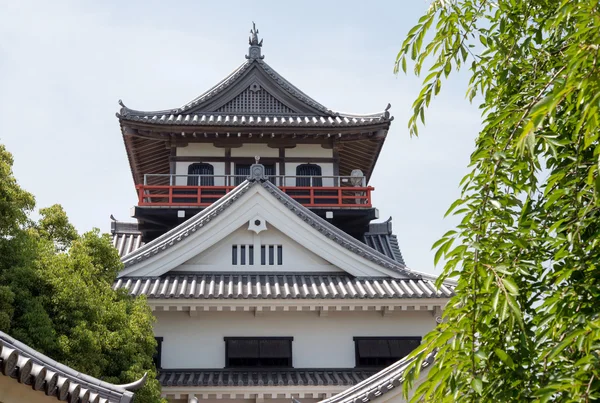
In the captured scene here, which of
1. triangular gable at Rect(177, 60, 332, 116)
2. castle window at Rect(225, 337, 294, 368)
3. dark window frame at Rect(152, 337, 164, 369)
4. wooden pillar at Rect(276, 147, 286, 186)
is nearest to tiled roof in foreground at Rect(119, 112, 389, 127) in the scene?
triangular gable at Rect(177, 60, 332, 116)

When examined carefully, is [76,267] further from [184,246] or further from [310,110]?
[310,110]

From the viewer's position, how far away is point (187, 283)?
15.2 meters

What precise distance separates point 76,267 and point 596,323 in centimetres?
913

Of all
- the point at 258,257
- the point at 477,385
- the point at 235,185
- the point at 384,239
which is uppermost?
the point at 235,185

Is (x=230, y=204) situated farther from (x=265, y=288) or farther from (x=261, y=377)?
(x=261, y=377)

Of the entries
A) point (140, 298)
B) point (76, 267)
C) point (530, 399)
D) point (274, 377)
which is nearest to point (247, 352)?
point (274, 377)

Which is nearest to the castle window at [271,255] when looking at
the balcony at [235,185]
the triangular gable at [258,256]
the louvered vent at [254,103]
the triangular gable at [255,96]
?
the triangular gable at [258,256]

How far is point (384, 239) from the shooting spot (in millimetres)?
20453

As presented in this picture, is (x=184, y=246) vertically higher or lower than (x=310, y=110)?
lower

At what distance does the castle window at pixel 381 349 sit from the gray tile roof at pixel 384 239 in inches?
175

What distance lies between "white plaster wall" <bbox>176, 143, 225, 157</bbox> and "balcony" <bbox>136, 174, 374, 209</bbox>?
0.79 m

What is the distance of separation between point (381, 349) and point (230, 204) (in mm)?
4770

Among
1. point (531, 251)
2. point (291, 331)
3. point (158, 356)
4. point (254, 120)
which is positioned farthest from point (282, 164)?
point (531, 251)

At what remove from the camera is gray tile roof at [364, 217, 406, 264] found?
1975 centimetres
